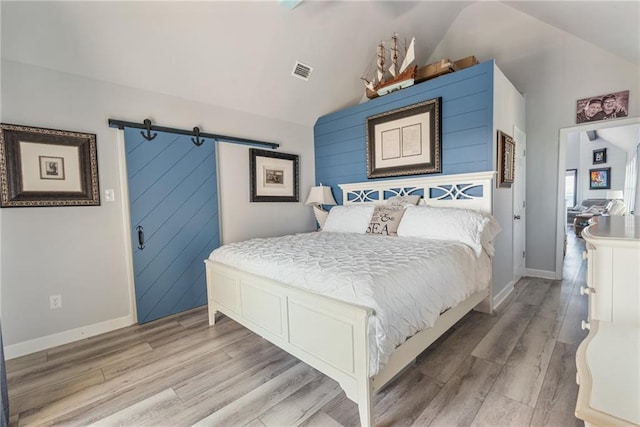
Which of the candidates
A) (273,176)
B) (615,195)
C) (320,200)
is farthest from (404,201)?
(615,195)

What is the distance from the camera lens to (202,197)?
121 inches

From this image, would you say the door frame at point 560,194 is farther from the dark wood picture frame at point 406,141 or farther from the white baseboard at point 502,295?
the dark wood picture frame at point 406,141

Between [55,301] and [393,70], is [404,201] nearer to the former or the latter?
[393,70]

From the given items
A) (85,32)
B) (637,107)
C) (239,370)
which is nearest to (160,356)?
(239,370)

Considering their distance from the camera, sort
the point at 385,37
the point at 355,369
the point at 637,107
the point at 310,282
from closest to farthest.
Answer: the point at 355,369
the point at 310,282
the point at 637,107
the point at 385,37

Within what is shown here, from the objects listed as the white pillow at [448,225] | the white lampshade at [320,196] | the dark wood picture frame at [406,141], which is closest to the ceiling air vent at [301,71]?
the dark wood picture frame at [406,141]

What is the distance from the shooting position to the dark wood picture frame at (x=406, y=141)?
3.01 meters

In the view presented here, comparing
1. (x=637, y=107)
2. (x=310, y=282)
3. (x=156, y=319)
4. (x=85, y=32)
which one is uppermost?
(x=85, y=32)

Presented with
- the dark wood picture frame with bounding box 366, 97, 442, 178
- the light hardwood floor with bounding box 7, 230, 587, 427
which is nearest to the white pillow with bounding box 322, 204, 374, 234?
the dark wood picture frame with bounding box 366, 97, 442, 178

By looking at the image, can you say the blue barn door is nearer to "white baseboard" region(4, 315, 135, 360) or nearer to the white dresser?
"white baseboard" region(4, 315, 135, 360)

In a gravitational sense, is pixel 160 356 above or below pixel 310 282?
below

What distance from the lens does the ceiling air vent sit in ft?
10.6

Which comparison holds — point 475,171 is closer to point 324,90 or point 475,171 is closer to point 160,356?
point 324,90

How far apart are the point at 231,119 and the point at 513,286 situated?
402 cm
